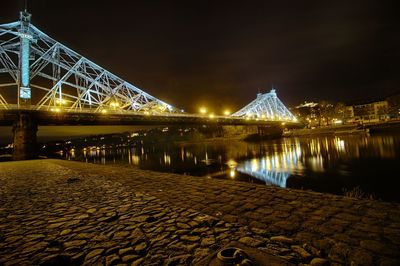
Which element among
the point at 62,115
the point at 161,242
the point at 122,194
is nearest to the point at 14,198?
the point at 122,194

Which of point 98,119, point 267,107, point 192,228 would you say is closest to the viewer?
point 192,228

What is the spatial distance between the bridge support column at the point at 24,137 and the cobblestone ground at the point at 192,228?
67.9ft

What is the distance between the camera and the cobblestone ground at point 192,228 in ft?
8.72

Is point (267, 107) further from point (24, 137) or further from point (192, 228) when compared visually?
point (192, 228)

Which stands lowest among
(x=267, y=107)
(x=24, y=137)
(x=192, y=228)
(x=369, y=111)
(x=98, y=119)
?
(x=192, y=228)

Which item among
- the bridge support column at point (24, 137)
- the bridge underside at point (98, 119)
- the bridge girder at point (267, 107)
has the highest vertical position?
the bridge girder at point (267, 107)

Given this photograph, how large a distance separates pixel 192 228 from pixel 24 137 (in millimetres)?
26478

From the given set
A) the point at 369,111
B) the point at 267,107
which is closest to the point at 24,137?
the point at 267,107

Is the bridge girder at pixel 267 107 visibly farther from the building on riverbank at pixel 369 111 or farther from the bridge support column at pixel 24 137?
the bridge support column at pixel 24 137

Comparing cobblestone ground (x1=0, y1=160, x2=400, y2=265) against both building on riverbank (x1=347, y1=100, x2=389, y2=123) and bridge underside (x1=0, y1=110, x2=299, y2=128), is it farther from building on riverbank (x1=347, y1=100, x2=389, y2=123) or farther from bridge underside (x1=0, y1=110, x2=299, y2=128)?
building on riverbank (x1=347, y1=100, x2=389, y2=123)

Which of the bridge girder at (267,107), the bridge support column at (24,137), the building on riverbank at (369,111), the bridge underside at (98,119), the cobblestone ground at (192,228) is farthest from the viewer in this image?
the bridge girder at (267,107)

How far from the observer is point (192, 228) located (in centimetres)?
340

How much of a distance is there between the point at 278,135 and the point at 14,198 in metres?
86.1

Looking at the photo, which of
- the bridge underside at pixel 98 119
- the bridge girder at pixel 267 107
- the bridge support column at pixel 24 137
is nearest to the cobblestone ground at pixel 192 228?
the bridge support column at pixel 24 137
